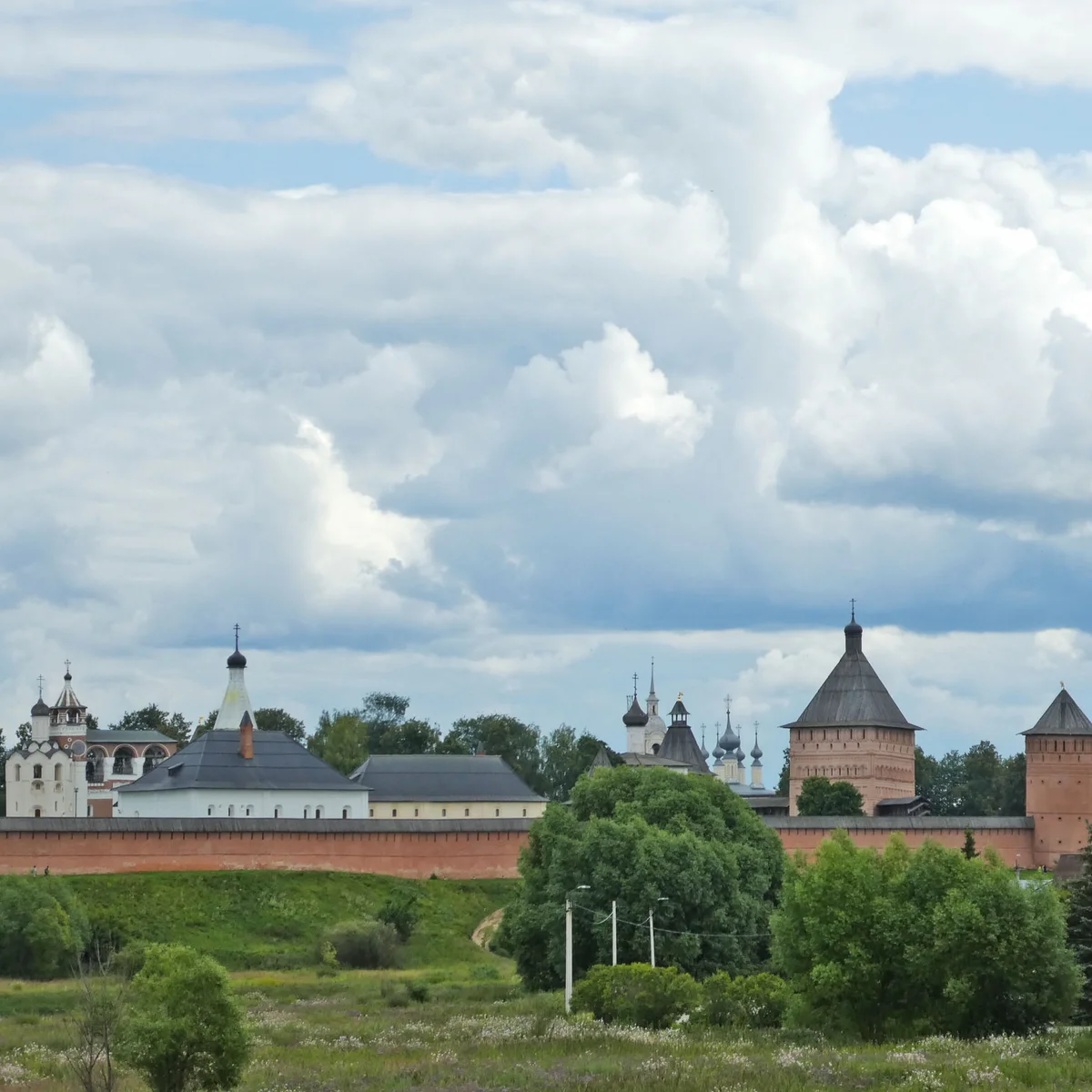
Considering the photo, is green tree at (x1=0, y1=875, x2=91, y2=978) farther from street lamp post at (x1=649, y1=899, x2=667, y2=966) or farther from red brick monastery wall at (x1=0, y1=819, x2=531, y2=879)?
street lamp post at (x1=649, y1=899, x2=667, y2=966)

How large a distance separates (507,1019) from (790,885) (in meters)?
5.61

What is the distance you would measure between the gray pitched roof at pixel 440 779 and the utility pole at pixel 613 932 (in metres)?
35.3

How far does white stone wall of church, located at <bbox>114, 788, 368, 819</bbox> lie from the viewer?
7044cm

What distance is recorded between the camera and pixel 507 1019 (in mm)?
37812

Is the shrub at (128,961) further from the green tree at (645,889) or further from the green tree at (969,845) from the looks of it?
the green tree at (969,845)

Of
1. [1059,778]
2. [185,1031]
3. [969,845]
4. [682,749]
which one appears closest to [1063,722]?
[1059,778]

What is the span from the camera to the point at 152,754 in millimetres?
101688

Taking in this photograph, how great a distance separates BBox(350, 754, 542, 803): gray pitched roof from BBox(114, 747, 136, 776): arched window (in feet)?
74.4

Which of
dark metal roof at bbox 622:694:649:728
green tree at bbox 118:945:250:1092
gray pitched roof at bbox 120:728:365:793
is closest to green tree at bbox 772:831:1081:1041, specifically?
green tree at bbox 118:945:250:1092

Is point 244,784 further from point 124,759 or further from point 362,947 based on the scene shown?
point 124,759

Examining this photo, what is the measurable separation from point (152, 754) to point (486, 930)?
148 ft

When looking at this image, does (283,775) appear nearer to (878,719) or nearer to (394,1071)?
(878,719)

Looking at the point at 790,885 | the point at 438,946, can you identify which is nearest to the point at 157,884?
the point at 438,946

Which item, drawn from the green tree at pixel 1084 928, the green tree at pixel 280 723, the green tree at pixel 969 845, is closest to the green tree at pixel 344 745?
the green tree at pixel 280 723
